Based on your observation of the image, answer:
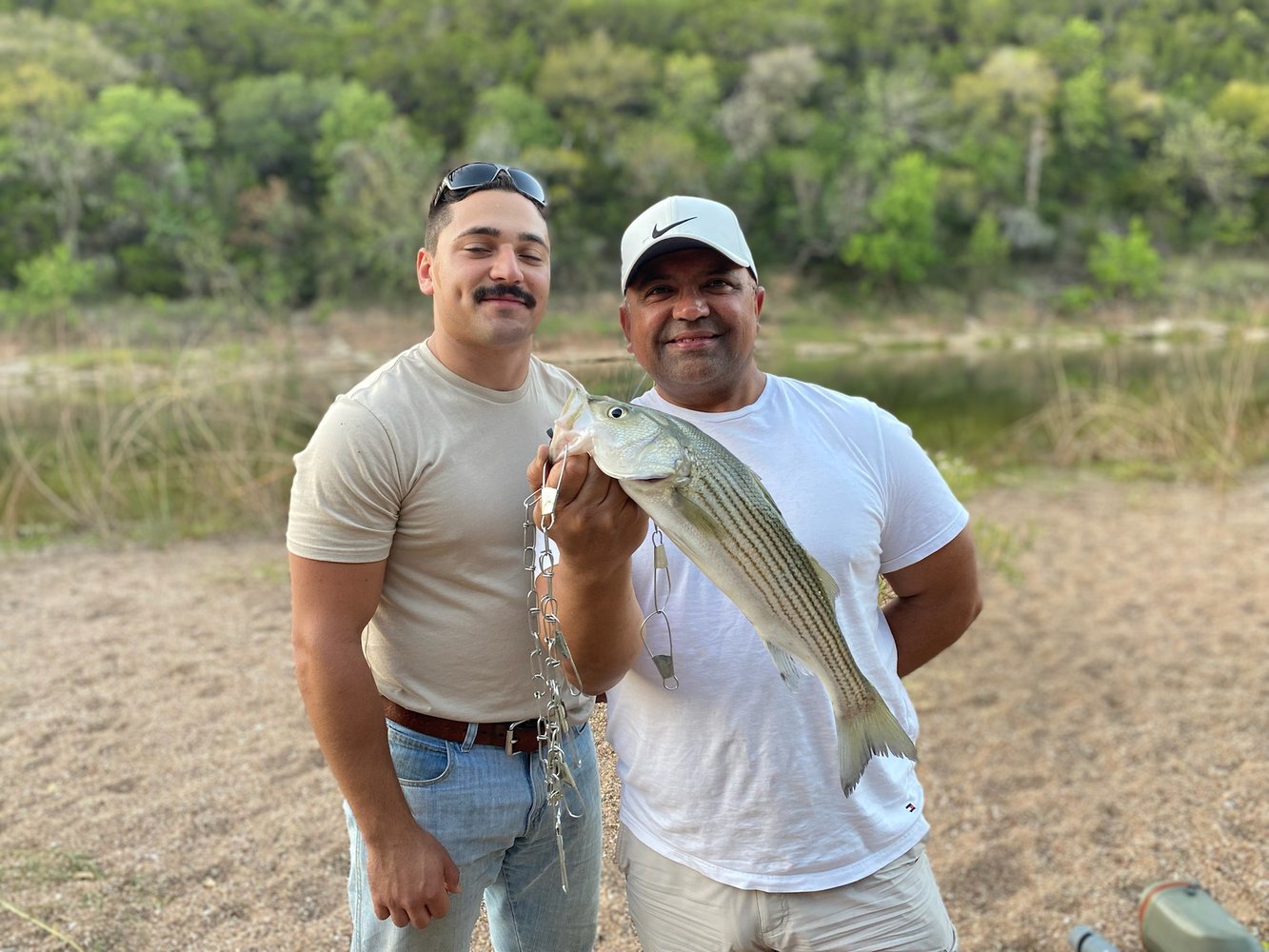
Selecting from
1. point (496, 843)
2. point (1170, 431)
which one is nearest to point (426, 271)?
point (496, 843)

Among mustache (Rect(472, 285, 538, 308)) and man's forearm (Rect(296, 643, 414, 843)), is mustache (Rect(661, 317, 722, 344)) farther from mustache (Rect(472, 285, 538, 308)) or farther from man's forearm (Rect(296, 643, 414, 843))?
man's forearm (Rect(296, 643, 414, 843))

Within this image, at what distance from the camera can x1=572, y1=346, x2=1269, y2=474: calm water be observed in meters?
14.1

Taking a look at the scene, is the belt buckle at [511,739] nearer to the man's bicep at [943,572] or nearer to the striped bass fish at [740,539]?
the striped bass fish at [740,539]

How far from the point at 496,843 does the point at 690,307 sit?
1.40 meters

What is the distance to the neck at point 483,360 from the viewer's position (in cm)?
221

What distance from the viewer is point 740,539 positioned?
A: 1731 mm

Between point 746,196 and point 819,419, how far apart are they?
6439 cm

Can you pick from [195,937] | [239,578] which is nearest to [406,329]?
[239,578]

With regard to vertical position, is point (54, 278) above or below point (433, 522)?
below

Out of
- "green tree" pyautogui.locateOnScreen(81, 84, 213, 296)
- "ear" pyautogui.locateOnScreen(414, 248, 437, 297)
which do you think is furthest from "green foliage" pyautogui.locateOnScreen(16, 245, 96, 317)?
"ear" pyautogui.locateOnScreen(414, 248, 437, 297)

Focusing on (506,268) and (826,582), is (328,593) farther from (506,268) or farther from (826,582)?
(826,582)

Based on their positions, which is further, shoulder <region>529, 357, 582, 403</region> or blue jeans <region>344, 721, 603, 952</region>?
shoulder <region>529, 357, 582, 403</region>

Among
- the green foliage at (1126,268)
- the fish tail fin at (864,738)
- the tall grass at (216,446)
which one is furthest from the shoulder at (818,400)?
the green foliage at (1126,268)

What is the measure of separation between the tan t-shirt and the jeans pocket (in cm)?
9
